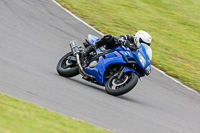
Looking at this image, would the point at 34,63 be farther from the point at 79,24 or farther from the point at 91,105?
the point at 79,24

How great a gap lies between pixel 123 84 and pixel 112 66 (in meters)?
0.56

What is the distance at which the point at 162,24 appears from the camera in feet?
68.0

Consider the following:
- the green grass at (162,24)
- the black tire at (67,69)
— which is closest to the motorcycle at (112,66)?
the black tire at (67,69)

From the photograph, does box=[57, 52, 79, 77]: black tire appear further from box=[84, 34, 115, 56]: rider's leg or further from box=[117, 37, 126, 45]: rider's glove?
box=[117, 37, 126, 45]: rider's glove

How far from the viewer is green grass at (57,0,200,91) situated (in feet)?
48.2

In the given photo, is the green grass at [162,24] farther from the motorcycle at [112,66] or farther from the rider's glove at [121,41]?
the rider's glove at [121,41]

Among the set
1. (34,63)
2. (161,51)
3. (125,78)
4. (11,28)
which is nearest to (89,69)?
(125,78)

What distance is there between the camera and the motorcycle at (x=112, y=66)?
8.81m

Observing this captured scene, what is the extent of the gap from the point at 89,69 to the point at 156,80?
3.47 m

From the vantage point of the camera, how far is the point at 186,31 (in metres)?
20.7

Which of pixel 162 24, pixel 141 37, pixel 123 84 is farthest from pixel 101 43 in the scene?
pixel 162 24

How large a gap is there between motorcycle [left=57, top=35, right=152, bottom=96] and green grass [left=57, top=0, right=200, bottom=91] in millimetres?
4052

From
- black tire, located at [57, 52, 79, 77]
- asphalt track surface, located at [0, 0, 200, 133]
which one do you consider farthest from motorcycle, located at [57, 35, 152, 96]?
asphalt track surface, located at [0, 0, 200, 133]

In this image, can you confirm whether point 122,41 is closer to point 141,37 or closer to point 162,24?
point 141,37
